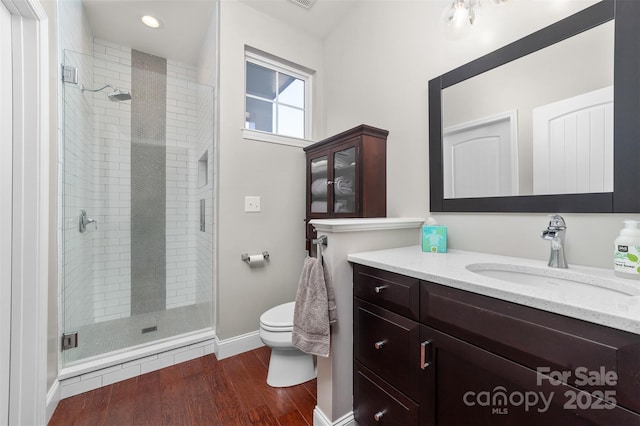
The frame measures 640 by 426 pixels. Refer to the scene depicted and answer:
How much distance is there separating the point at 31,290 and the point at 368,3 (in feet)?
8.55

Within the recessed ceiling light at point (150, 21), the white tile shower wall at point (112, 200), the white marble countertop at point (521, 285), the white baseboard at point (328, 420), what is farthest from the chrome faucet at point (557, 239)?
the recessed ceiling light at point (150, 21)

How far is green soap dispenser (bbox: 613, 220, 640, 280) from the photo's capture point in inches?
30.8

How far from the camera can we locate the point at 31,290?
115 cm

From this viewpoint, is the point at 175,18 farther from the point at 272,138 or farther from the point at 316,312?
the point at 316,312

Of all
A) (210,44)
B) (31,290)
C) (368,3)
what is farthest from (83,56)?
(368,3)

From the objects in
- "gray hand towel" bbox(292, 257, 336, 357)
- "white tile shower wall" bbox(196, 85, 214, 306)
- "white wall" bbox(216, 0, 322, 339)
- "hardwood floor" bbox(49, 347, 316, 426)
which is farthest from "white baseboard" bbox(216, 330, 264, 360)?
"gray hand towel" bbox(292, 257, 336, 357)

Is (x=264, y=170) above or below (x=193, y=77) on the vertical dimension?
below

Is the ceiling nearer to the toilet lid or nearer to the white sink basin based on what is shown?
the white sink basin

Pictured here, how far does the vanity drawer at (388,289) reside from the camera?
92 centimetres

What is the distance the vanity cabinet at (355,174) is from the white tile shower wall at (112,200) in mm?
1488

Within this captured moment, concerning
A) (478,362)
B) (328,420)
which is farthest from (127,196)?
(478,362)

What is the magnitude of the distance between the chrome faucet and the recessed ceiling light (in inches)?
119

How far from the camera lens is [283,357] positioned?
1.59 meters

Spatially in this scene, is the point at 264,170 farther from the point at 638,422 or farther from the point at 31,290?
the point at 638,422
